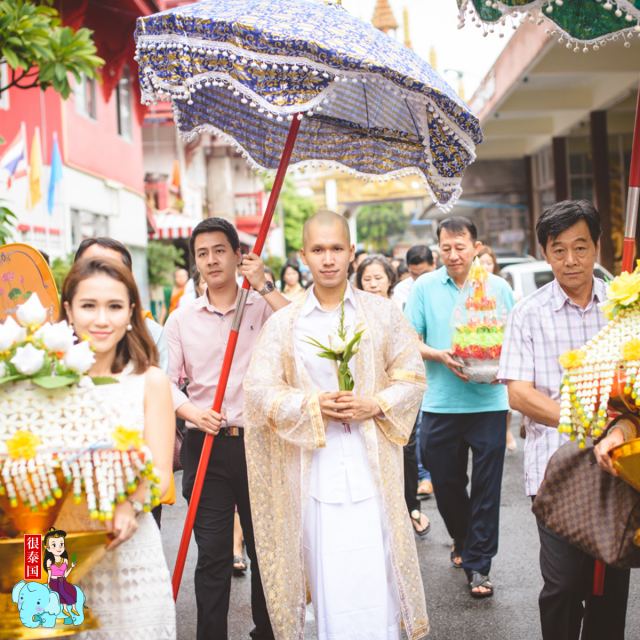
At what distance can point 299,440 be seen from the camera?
3.33 m

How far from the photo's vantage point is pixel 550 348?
3.40 metres

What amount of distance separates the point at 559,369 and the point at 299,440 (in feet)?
4.00

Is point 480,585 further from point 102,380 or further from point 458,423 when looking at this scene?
point 102,380

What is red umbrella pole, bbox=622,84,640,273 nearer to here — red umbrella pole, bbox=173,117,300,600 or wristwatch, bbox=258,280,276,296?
red umbrella pole, bbox=173,117,300,600

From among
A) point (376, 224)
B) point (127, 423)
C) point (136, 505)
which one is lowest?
point (136, 505)

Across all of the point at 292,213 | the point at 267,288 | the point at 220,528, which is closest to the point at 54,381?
the point at 267,288

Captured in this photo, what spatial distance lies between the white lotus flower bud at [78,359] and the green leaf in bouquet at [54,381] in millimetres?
35

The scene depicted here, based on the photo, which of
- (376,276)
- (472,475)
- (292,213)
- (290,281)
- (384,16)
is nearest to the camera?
(472,475)

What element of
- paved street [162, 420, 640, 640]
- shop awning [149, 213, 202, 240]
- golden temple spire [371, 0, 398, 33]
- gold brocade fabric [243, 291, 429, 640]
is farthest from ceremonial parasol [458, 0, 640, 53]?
golden temple spire [371, 0, 398, 33]

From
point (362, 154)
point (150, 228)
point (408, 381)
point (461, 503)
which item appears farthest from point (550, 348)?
point (150, 228)

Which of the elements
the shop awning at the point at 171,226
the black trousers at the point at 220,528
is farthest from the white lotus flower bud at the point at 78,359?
the shop awning at the point at 171,226

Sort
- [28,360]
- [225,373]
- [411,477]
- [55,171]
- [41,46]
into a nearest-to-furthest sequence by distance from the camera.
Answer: [28,360] < [225,373] < [41,46] < [411,477] < [55,171]

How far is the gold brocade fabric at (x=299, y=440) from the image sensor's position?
11.2ft

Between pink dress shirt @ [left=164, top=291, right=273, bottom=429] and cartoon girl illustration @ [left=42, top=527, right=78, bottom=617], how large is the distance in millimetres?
1664
